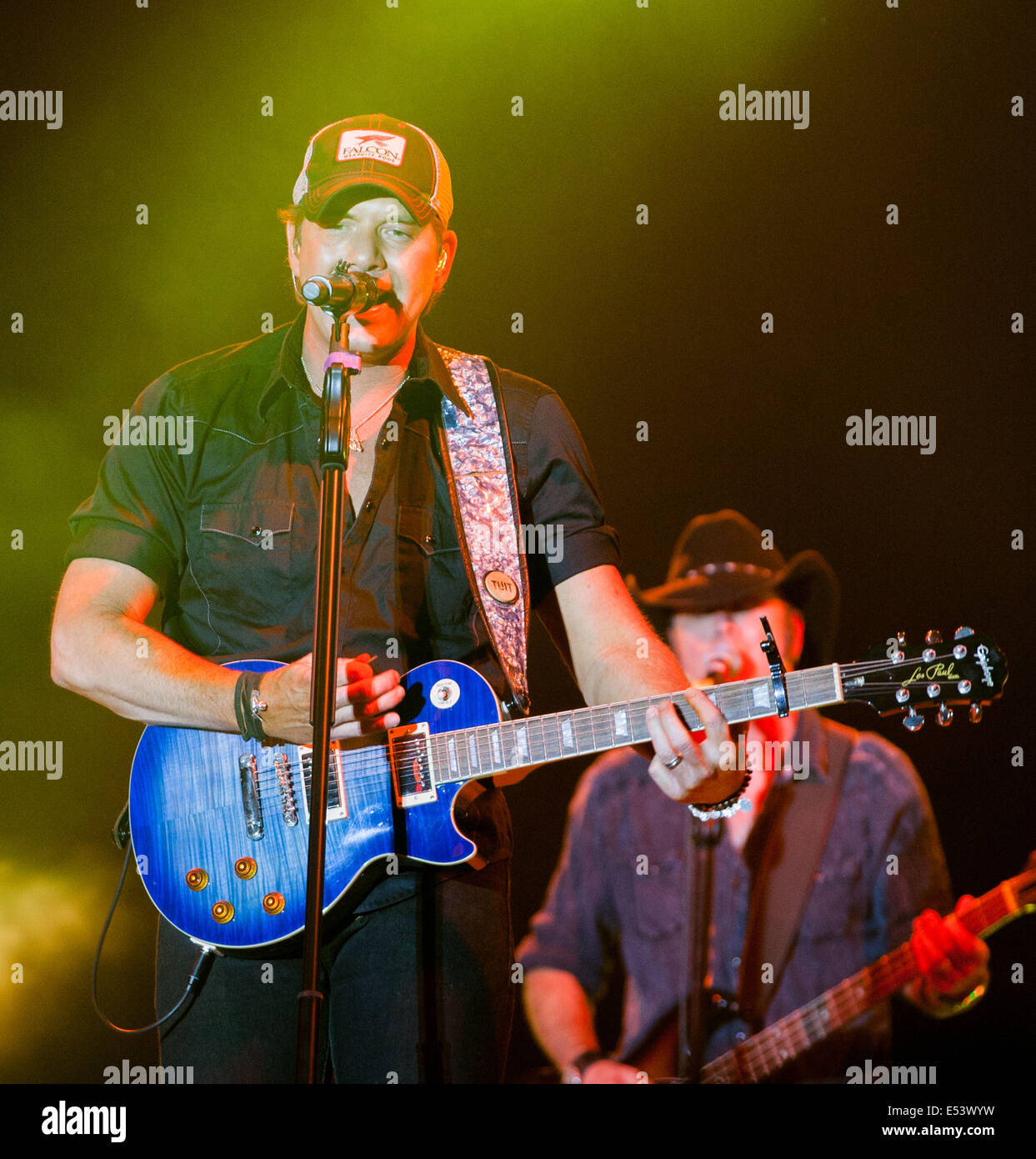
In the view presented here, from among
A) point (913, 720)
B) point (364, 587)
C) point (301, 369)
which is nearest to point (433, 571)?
point (364, 587)

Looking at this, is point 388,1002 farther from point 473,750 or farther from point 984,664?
point 984,664

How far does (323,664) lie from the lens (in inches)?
72.5

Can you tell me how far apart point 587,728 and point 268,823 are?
0.67 meters

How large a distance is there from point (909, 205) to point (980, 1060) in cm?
227

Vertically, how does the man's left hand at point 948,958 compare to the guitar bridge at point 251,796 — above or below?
below

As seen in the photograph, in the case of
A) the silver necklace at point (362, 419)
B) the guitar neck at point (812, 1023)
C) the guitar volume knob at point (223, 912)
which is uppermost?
the silver necklace at point (362, 419)

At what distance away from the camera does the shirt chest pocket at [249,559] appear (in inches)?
94.9

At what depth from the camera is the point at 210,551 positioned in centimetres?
244

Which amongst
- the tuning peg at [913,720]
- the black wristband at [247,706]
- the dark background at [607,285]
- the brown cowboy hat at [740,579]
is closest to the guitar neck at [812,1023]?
the dark background at [607,285]

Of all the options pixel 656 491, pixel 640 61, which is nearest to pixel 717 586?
pixel 656 491

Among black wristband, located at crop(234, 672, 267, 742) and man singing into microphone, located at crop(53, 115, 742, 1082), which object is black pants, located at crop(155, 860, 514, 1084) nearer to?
man singing into microphone, located at crop(53, 115, 742, 1082)

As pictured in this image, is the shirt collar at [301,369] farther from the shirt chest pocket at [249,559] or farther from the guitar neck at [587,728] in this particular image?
the guitar neck at [587,728]

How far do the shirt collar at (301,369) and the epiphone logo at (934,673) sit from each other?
1.12 metres
